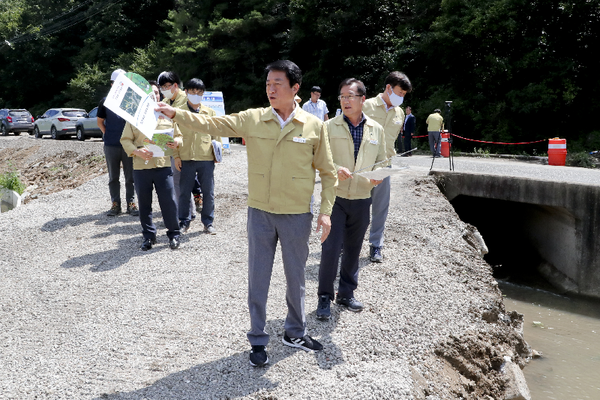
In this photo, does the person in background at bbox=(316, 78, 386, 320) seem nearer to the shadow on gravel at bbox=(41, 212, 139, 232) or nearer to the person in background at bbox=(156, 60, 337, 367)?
the person in background at bbox=(156, 60, 337, 367)

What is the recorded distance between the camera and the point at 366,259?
6.59 m

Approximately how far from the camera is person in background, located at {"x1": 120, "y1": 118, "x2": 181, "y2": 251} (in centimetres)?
666

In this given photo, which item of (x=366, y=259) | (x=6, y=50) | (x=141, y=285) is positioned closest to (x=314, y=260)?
(x=366, y=259)

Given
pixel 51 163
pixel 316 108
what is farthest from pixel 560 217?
pixel 51 163

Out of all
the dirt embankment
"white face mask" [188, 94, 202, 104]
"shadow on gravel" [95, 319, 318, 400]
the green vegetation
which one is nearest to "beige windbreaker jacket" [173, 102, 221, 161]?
"white face mask" [188, 94, 202, 104]

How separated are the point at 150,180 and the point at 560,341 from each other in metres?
5.88

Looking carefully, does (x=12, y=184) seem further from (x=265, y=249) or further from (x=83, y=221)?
(x=265, y=249)

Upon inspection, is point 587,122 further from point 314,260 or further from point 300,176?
point 300,176

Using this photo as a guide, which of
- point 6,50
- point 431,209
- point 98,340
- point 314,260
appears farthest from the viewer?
point 6,50

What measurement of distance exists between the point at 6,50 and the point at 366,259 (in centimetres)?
5329

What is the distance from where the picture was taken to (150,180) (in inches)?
265

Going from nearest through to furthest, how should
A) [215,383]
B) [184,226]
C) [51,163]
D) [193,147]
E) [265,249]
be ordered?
[215,383] < [265,249] < [193,147] < [184,226] < [51,163]

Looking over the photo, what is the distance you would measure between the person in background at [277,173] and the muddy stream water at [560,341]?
11.5 ft

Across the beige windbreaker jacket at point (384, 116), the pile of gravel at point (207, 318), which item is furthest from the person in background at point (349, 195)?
the beige windbreaker jacket at point (384, 116)
